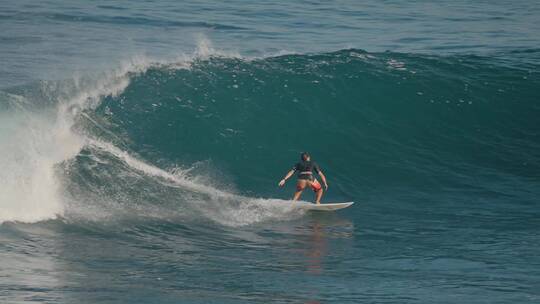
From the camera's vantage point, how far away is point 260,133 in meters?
20.6

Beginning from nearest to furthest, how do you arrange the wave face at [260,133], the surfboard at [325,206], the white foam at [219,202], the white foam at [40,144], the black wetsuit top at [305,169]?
1. the white foam at [40,144]
2. the white foam at [219,202]
3. the surfboard at [325,206]
4. the wave face at [260,133]
5. the black wetsuit top at [305,169]

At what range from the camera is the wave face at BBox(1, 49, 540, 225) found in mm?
16562

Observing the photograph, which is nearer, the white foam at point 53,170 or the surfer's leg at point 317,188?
the white foam at point 53,170

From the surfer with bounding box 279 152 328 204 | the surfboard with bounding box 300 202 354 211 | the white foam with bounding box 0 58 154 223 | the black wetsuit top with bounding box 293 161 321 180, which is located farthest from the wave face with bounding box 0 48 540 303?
the black wetsuit top with bounding box 293 161 321 180

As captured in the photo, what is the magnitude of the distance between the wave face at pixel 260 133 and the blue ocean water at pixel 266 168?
0.05 meters

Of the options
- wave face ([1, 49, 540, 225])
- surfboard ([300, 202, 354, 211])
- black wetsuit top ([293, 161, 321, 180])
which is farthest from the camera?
black wetsuit top ([293, 161, 321, 180])

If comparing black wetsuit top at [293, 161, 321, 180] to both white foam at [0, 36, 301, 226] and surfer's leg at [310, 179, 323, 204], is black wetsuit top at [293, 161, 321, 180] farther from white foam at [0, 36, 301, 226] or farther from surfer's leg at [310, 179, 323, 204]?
white foam at [0, 36, 301, 226]

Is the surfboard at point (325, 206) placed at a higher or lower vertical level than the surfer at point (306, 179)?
lower

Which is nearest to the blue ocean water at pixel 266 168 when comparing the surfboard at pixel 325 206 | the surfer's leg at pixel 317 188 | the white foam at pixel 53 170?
the white foam at pixel 53 170

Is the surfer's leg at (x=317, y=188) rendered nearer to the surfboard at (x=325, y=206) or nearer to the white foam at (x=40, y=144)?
the surfboard at (x=325, y=206)

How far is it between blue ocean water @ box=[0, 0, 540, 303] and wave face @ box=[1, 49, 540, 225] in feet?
0.18

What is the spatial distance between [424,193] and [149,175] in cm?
571

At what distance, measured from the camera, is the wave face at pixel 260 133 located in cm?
1656

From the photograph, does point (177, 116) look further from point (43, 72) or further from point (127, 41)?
point (127, 41)
